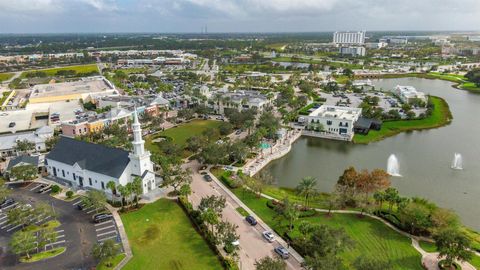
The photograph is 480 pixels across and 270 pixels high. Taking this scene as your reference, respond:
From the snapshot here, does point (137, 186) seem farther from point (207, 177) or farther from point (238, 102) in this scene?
point (238, 102)

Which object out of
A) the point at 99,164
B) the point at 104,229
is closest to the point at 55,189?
the point at 99,164

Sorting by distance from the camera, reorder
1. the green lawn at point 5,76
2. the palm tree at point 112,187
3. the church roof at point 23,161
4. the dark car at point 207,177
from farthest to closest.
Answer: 1. the green lawn at point 5,76
2. the church roof at point 23,161
3. the dark car at point 207,177
4. the palm tree at point 112,187

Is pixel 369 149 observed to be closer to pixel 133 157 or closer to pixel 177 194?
pixel 177 194

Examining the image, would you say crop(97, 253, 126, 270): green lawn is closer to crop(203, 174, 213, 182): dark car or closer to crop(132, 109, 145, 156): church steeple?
crop(132, 109, 145, 156): church steeple

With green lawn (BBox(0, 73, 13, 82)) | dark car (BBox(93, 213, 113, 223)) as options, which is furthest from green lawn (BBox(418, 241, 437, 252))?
green lawn (BBox(0, 73, 13, 82))

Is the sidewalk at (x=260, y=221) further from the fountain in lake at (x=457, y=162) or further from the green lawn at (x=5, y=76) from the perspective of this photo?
the green lawn at (x=5, y=76)

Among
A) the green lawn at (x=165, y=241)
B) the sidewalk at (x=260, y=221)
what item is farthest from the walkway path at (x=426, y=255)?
the green lawn at (x=165, y=241)
